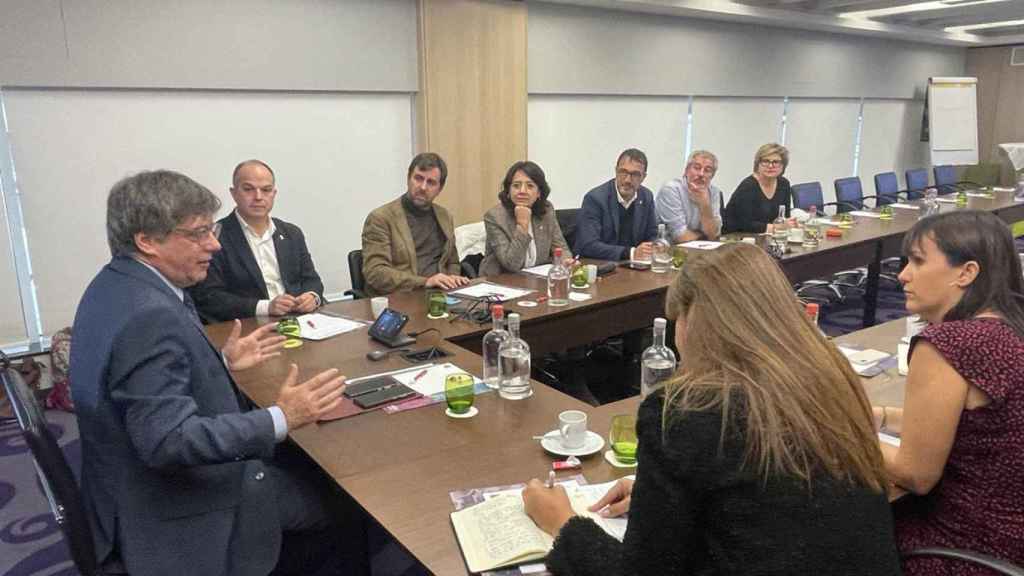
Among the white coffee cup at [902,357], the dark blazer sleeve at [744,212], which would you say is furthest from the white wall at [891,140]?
the white coffee cup at [902,357]

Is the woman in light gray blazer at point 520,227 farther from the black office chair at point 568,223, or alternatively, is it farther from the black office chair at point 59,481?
the black office chair at point 59,481

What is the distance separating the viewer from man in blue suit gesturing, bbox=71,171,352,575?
1.43 m

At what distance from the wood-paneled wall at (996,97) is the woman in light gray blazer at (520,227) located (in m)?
8.73

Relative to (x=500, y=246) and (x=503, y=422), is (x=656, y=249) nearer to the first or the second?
(x=500, y=246)

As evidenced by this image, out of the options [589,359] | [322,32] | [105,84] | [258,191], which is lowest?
[589,359]

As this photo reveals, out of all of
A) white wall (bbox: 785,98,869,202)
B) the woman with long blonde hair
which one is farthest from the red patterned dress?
white wall (bbox: 785,98,869,202)

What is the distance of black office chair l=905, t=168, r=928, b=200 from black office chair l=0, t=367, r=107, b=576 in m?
7.90

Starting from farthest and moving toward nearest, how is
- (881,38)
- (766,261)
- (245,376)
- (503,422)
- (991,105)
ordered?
(991,105) → (881,38) → (245,376) → (503,422) → (766,261)

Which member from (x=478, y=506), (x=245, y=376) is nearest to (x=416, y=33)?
(x=245, y=376)


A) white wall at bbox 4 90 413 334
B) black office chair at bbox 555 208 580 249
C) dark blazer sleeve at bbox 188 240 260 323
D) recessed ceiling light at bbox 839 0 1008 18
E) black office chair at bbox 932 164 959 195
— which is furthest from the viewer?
black office chair at bbox 932 164 959 195

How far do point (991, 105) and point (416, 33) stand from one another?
8.99 m

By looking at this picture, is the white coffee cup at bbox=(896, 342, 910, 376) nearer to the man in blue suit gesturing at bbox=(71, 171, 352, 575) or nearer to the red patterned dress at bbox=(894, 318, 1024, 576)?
the red patterned dress at bbox=(894, 318, 1024, 576)

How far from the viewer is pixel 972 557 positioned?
4.16ft

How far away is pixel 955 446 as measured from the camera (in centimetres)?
137
